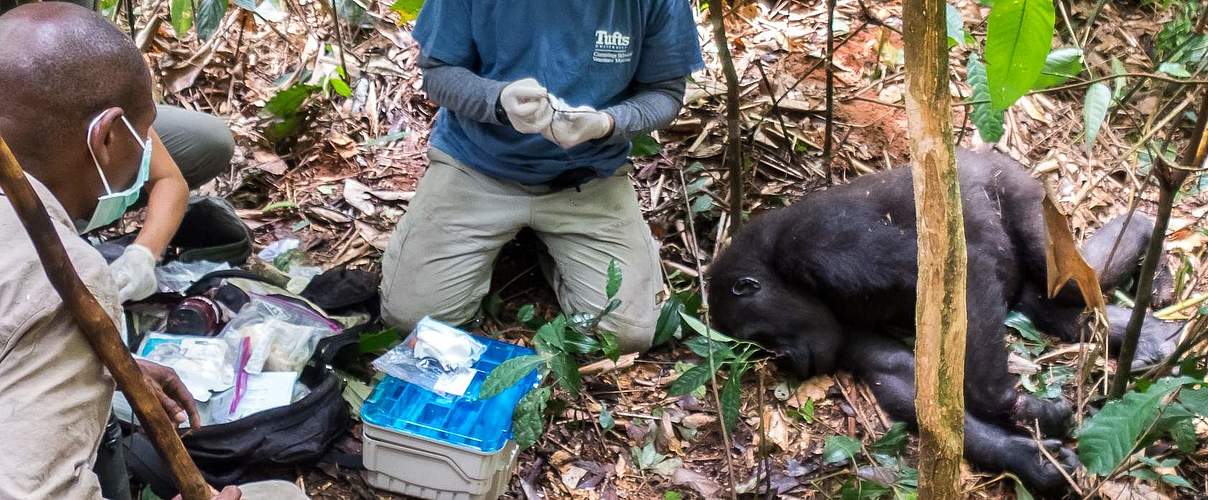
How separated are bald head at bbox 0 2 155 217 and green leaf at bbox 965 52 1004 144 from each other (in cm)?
198

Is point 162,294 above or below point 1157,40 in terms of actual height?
below

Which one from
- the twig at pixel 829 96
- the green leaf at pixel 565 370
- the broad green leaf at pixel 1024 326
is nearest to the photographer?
the green leaf at pixel 565 370

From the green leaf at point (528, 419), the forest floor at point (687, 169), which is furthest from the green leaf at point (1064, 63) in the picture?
the green leaf at point (528, 419)

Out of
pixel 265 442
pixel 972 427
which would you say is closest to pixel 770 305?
pixel 972 427

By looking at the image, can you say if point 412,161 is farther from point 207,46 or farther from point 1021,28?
point 1021,28

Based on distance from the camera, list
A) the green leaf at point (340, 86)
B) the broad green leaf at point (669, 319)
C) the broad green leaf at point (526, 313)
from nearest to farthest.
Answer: the broad green leaf at point (526, 313), the broad green leaf at point (669, 319), the green leaf at point (340, 86)

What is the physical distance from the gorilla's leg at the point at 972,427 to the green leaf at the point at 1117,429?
2.03 ft

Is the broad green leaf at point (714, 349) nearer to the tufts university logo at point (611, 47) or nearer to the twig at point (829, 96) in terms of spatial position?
the tufts university logo at point (611, 47)

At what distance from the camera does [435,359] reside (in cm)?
312

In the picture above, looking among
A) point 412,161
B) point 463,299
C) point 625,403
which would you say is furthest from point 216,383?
point 412,161

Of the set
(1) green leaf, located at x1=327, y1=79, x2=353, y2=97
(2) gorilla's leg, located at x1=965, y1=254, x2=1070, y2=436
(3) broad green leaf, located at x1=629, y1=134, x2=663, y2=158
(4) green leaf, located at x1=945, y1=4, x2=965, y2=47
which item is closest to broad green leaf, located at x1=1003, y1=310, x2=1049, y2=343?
(2) gorilla's leg, located at x1=965, y1=254, x2=1070, y2=436

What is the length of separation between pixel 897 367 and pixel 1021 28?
7.23 ft

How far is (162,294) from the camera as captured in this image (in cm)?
322

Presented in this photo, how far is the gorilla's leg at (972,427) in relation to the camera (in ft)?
10.1
